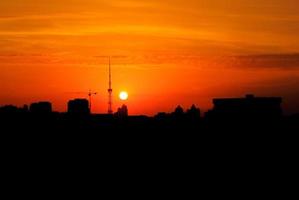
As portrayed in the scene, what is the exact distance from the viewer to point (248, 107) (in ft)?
592

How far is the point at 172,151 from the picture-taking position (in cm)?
13575

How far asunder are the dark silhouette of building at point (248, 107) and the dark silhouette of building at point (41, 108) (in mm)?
44019

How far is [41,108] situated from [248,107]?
185ft

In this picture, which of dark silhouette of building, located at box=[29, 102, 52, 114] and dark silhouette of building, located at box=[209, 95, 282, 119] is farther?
dark silhouette of building, located at box=[209, 95, 282, 119]

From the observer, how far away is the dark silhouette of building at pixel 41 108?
159 metres

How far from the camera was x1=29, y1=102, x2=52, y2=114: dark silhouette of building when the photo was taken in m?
159

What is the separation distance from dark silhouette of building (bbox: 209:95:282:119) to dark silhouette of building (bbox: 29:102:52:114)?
44019mm

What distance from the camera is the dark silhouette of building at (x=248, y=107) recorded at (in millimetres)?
175000

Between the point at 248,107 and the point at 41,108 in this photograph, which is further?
the point at 248,107

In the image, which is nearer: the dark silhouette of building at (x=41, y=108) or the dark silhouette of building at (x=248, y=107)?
the dark silhouette of building at (x=41, y=108)

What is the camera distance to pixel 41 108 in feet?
536

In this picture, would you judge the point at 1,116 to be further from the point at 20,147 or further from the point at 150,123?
A: the point at 150,123

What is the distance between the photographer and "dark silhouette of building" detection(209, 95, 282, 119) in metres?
175

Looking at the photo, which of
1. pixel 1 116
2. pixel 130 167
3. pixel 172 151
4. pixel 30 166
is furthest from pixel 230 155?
pixel 1 116
